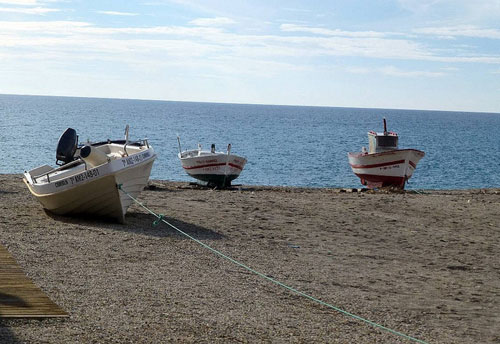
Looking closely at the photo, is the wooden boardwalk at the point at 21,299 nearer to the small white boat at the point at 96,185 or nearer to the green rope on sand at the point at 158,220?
the small white boat at the point at 96,185

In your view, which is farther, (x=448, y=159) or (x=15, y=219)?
(x=448, y=159)

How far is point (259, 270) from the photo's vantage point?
11164mm

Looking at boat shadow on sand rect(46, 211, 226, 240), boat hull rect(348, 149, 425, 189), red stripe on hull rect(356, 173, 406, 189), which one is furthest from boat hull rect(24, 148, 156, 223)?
red stripe on hull rect(356, 173, 406, 189)

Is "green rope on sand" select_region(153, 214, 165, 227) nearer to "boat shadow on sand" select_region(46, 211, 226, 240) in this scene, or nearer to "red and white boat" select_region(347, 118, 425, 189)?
"boat shadow on sand" select_region(46, 211, 226, 240)

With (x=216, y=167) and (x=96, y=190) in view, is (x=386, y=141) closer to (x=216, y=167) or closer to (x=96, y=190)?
(x=216, y=167)

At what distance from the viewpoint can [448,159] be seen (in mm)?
63281

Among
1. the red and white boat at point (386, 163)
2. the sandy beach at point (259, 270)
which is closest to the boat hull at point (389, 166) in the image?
the red and white boat at point (386, 163)

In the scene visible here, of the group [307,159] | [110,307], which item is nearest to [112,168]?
[110,307]

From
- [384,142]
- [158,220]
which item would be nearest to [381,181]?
[384,142]

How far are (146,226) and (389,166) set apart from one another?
16.6 m

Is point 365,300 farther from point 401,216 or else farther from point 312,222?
point 401,216

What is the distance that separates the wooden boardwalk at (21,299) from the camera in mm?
7695

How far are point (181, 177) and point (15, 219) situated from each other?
27.8 m

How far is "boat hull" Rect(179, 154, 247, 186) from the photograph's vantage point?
28984 millimetres
